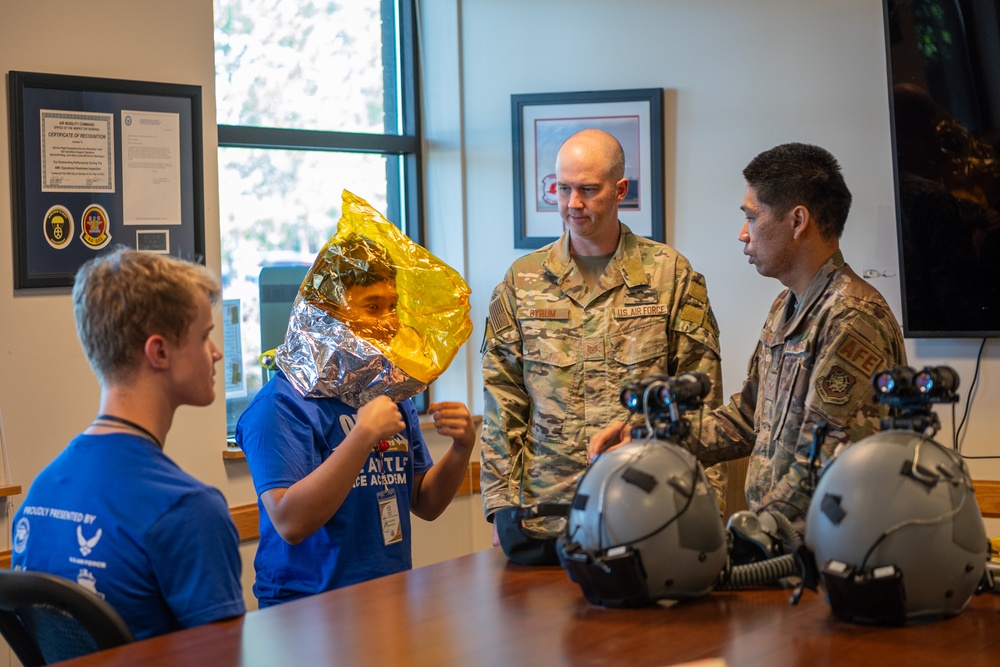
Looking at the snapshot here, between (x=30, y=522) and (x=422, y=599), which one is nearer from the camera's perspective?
(x=30, y=522)

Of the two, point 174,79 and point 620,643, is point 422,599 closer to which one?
point 620,643

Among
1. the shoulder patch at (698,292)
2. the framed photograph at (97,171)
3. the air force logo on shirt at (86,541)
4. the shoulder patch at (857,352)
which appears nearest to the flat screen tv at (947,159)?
the shoulder patch at (698,292)

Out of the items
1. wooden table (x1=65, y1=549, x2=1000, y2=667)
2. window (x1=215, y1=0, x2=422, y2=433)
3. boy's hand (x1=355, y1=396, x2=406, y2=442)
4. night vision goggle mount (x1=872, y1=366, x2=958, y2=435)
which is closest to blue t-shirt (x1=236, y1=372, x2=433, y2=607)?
boy's hand (x1=355, y1=396, x2=406, y2=442)

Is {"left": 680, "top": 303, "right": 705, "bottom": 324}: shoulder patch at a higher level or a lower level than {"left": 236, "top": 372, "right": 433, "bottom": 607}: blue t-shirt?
higher

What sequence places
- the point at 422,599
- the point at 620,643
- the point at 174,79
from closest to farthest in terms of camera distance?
the point at 620,643
the point at 422,599
the point at 174,79

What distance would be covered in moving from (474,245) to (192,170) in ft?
4.21

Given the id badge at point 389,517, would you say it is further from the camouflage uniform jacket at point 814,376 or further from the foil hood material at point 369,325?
the camouflage uniform jacket at point 814,376

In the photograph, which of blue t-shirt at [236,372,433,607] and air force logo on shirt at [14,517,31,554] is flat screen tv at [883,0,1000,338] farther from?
air force logo on shirt at [14,517,31,554]

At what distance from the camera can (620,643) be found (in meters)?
1.52

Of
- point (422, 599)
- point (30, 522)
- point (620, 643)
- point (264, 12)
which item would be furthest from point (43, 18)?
point (620, 643)

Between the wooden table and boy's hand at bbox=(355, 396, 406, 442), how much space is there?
35cm

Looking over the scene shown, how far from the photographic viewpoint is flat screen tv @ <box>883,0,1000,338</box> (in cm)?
338

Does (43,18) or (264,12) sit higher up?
(264,12)

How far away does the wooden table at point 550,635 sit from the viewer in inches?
57.7
